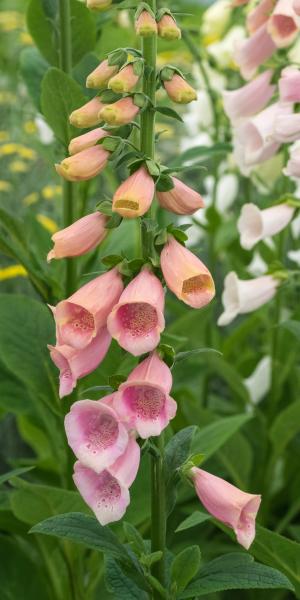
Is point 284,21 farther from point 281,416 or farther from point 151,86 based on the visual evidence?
point 281,416

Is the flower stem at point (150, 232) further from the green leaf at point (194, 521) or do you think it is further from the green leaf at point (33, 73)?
the green leaf at point (33, 73)

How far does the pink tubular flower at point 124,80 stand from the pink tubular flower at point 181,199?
11 cm

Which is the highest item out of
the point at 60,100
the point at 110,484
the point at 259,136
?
the point at 60,100

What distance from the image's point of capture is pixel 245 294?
1.51 m

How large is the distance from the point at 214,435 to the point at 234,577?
523 millimetres

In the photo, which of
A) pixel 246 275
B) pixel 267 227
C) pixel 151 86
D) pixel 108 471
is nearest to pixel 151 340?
pixel 108 471

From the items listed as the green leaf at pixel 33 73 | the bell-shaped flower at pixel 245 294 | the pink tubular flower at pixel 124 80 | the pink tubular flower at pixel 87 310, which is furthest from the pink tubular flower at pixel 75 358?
the green leaf at pixel 33 73

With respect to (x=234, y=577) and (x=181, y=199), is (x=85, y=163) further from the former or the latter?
(x=234, y=577)

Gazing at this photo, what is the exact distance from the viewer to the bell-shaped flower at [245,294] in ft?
4.95

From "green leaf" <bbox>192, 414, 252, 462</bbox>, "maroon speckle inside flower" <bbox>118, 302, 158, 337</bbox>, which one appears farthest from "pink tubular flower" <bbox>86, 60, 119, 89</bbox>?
"green leaf" <bbox>192, 414, 252, 462</bbox>

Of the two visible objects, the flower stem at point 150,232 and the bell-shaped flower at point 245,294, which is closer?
the flower stem at point 150,232

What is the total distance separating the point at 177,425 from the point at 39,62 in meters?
0.72

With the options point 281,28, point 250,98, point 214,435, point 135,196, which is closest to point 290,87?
point 281,28

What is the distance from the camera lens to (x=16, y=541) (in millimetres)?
1579
